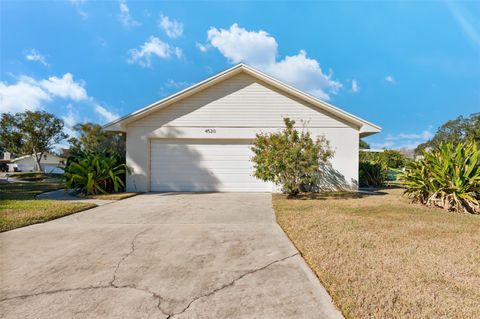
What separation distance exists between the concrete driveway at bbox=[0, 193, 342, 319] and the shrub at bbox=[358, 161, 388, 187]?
1093 cm

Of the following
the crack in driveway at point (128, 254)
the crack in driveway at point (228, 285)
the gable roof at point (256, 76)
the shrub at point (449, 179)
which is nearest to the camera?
the crack in driveway at point (228, 285)

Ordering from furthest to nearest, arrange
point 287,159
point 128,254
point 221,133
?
1. point 221,133
2. point 287,159
3. point 128,254

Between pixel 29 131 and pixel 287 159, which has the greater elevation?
pixel 29 131

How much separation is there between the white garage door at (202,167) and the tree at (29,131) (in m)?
29.9

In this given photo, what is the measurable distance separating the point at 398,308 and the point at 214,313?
5.54 feet

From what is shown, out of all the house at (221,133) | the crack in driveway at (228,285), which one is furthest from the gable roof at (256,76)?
the crack in driveway at (228,285)

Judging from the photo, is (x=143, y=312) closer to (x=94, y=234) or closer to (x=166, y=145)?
(x=94, y=234)

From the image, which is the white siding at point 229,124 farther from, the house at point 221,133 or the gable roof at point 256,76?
the gable roof at point 256,76

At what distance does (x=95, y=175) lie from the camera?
412 inches

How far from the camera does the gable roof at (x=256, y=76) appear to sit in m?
10.9

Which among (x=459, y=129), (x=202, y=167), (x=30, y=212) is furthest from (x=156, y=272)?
(x=459, y=129)

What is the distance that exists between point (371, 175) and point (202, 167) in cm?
935

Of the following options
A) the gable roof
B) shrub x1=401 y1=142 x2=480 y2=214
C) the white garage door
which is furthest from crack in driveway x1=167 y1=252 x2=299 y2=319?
the gable roof

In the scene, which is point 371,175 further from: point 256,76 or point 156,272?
point 156,272
